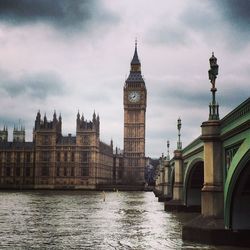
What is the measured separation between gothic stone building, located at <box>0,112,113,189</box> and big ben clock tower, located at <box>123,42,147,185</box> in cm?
1362

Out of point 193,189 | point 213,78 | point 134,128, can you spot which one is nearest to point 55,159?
point 134,128

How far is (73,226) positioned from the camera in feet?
103

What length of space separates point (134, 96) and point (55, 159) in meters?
42.4

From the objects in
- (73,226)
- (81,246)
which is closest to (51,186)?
(73,226)

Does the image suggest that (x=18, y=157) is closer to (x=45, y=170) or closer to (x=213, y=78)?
(x=45, y=170)

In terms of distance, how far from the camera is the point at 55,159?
158875 millimetres

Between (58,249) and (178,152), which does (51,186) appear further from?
(58,249)

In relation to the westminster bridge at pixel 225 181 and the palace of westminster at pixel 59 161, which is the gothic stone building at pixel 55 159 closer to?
the palace of westminster at pixel 59 161

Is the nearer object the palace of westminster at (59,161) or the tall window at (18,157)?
the palace of westminster at (59,161)

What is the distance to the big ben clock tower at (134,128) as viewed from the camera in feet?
576

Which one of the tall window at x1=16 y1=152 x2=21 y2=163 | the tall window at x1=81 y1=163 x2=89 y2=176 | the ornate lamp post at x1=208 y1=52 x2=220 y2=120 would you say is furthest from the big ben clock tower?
the ornate lamp post at x1=208 y1=52 x2=220 y2=120

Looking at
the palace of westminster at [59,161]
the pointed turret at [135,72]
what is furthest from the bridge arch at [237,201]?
the pointed turret at [135,72]

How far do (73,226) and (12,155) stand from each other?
13682 cm

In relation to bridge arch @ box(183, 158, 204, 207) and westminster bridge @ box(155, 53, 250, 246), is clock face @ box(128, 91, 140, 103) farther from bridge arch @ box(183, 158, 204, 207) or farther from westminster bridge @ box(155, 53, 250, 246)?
westminster bridge @ box(155, 53, 250, 246)
